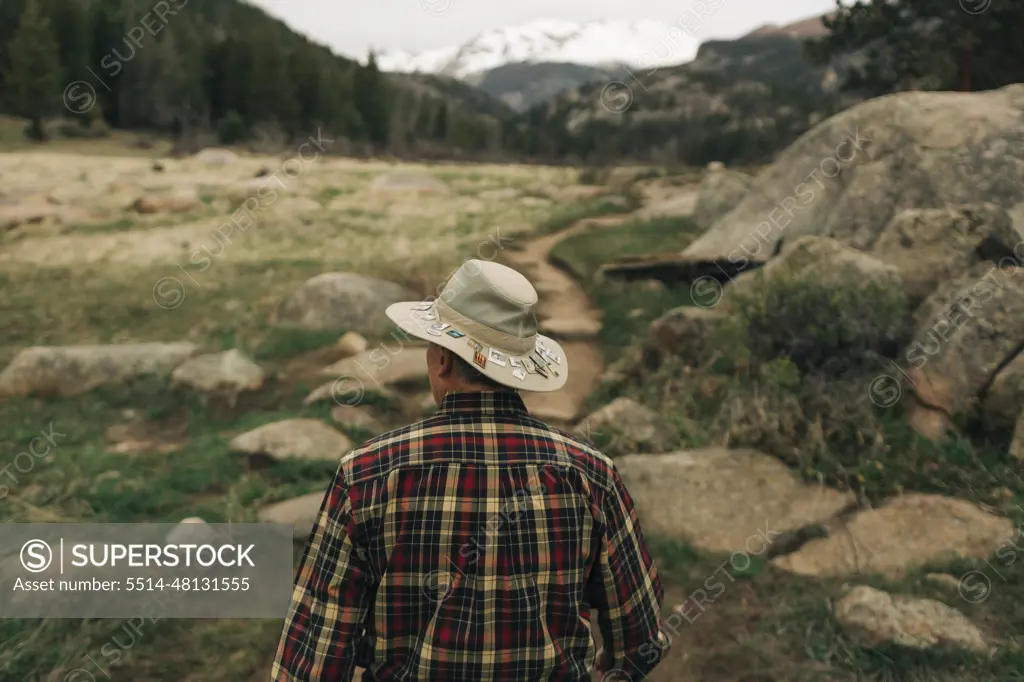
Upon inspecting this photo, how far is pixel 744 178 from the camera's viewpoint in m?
7.02

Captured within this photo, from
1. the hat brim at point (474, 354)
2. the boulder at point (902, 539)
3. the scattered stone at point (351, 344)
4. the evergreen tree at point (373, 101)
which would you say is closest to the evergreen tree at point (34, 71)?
the evergreen tree at point (373, 101)

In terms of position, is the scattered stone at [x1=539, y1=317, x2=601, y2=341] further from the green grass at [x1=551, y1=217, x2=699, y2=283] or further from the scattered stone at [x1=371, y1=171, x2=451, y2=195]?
the scattered stone at [x1=371, y1=171, x2=451, y2=195]

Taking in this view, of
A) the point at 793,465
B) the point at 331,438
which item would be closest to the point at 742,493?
the point at 793,465

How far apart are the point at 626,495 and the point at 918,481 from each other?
340 cm

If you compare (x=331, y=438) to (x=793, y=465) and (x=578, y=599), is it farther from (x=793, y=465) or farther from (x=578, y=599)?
(x=578, y=599)

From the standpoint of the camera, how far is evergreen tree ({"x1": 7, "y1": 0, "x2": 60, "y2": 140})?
5.03 metres

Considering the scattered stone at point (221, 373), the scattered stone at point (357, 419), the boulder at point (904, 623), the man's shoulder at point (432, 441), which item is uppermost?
the man's shoulder at point (432, 441)

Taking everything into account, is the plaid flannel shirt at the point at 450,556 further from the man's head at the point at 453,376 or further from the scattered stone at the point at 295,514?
the scattered stone at the point at 295,514

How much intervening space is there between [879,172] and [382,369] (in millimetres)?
4359

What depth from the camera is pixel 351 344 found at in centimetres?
535

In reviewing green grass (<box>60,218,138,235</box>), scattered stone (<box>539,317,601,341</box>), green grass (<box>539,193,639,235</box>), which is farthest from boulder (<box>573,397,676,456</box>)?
green grass (<box>60,218,138,235</box>)

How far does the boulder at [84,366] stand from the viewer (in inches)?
181

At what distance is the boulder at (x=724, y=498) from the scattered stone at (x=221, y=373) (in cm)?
239

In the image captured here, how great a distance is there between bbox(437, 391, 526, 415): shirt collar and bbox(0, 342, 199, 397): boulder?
12.1 feet
